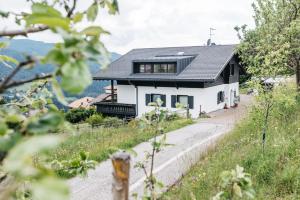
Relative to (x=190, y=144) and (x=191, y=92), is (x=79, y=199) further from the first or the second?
(x=191, y=92)

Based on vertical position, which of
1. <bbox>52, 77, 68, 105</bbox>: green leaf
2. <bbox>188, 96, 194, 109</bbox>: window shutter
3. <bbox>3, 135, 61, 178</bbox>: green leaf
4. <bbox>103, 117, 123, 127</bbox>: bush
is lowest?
<bbox>103, 117, 123, 127</bbox>: bush

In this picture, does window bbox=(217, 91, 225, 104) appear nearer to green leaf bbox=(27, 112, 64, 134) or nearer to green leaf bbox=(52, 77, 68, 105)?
green leaf bbox=(52, 77, 68, 105)

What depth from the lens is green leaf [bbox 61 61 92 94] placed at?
785mm

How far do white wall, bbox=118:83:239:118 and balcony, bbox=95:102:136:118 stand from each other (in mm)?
746

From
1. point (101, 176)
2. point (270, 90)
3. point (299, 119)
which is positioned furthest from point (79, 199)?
point (299, 119)

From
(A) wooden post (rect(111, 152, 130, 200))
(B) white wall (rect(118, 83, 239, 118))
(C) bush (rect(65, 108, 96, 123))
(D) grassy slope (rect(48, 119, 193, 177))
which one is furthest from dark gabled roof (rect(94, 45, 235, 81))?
(A) wooden post (rect(111, 152, 130, 200))

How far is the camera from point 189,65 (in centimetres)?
2783

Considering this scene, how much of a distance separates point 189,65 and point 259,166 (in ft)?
71.1

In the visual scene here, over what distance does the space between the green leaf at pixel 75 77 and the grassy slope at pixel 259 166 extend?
→ 17.2 feet

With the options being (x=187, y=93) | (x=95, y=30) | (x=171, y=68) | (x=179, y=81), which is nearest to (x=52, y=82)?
(x=95, y=30)

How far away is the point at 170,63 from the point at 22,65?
26653 millimetres

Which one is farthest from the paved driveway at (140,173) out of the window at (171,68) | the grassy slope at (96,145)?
the window at (171,68)

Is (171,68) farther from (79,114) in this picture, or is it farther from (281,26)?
(281,26)

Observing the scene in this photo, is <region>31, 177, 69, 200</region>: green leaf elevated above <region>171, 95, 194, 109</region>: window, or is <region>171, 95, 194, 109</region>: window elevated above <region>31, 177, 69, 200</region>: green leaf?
<region>31, 177, 69, 200</region>: green leaf
